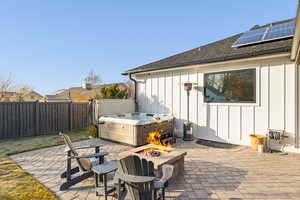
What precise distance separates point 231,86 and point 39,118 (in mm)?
8167

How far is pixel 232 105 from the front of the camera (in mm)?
5254

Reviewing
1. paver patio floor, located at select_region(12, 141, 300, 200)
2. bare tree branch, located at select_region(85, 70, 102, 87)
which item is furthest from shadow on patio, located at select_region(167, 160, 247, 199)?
bare tree branch, located at select_region(85, 70, 102, 87)

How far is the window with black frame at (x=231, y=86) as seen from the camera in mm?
4941

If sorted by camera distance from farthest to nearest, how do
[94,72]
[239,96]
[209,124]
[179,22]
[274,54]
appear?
[94,72]
[179,22]
[209,124]
[239,96]
[274,54]

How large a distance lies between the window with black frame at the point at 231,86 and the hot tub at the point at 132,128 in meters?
1.85

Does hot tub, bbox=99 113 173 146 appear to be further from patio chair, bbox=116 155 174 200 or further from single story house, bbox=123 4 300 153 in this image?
patio chair, bbox=116 155 174 200

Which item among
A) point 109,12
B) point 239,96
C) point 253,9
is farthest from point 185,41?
point 239,96

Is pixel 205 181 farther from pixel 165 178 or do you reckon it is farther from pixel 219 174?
pixel 165 178

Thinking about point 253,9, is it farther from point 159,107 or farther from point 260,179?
point 260,179

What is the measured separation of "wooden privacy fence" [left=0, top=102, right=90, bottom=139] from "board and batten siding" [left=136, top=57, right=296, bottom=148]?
3.93 metres

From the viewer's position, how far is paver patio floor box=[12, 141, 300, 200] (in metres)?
2.51

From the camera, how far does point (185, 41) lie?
11828 mm

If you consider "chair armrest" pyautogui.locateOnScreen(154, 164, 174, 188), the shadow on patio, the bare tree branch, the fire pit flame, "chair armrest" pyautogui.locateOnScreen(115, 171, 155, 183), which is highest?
the bare tree branch

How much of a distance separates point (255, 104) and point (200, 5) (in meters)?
6.13
